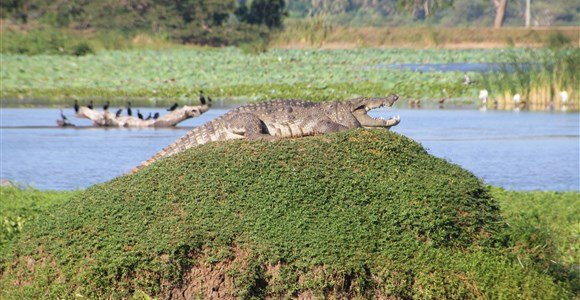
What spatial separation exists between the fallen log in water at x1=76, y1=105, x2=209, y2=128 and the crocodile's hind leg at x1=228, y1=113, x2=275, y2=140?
13844mm

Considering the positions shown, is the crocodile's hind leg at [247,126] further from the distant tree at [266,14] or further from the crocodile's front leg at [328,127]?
the distant tree at [266,14]

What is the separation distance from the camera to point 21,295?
6602mm

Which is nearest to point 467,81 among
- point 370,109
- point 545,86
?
point 545,86

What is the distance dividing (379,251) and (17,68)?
3331 centimetres

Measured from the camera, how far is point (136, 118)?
80.0 feet

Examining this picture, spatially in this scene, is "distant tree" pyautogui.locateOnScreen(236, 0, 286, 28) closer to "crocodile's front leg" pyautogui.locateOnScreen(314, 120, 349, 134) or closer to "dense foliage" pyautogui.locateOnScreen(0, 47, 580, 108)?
"dense foliage" pyautogui.locateOnScreen(0, 47, 580, 108)

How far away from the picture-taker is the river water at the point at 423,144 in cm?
1617

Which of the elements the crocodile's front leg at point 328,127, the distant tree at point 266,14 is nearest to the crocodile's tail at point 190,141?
the crocodile's front leg at point 328,127

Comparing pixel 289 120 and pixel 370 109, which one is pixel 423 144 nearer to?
pixel 370 109

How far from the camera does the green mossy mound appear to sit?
6.30m

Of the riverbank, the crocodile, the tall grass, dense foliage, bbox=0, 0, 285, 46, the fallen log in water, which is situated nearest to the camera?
the riverbank

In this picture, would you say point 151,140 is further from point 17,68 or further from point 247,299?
point 17,68

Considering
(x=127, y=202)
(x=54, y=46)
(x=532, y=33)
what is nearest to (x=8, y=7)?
(x=54, y=46)

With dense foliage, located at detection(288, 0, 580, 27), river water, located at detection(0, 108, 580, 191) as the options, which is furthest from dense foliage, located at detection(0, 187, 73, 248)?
dense foliage, located at detection(288, 0, 580, 27)
